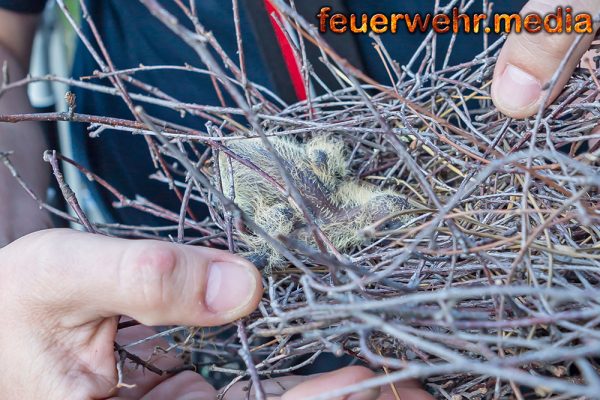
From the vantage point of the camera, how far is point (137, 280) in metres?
0.53

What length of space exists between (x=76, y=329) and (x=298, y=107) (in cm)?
47

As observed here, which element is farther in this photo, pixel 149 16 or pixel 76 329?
pixel 149 16

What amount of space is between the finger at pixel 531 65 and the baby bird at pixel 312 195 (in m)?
0.20

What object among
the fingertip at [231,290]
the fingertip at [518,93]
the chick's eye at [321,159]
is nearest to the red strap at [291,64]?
the chick's eye at [321,159]

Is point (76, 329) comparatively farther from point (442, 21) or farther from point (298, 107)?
point (442, 21)

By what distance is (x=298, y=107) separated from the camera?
83cm

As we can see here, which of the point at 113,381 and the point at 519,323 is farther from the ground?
the point at 519,323

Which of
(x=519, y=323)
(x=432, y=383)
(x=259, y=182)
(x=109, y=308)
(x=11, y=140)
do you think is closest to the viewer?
(x=519, y=323)

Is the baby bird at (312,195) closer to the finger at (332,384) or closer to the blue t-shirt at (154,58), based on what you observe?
the finger at (332,384)

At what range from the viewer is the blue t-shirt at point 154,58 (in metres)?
1.08

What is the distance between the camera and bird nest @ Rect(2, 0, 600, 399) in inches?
16.8

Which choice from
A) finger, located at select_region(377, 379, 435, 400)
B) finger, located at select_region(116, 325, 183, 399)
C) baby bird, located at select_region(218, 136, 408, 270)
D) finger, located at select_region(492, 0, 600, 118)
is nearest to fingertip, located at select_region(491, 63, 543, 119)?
finger, located at select_region(492, 0, 600, 118)

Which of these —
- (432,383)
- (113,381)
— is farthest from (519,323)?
(113,381)

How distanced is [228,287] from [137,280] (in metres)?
0.10
